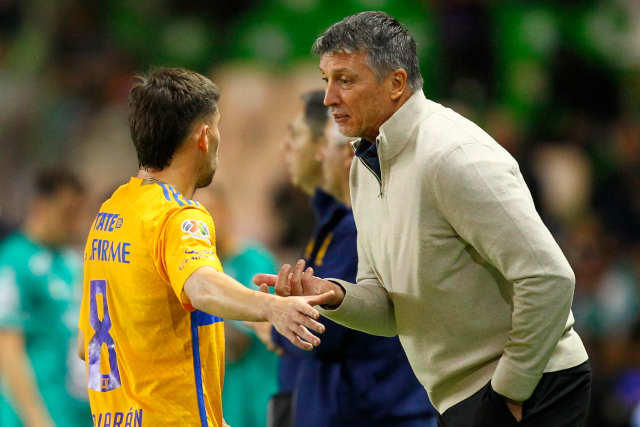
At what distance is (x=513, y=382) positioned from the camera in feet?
9.07

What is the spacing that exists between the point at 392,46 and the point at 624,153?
22.7 feet

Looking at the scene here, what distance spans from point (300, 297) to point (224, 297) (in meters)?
0.21

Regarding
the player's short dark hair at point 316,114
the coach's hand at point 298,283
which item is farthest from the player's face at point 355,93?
A: the player's short dark hair at point 316,114

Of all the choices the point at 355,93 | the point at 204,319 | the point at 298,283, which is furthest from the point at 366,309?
the point at 355,93

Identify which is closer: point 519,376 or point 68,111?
point 519,376

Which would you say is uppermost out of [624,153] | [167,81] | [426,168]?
[167,81]

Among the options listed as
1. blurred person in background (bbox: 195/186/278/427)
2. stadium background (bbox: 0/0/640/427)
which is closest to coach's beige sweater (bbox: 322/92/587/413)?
blurred person in background (bbox: 195/186/278/427)

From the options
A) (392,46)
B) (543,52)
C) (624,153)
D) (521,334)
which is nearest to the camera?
(521,334)

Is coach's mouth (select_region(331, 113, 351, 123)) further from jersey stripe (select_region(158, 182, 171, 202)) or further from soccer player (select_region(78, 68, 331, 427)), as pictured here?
jersey stripe (select_region(158, 182, 171, 202))

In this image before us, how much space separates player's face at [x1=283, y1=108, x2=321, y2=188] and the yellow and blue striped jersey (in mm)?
1779

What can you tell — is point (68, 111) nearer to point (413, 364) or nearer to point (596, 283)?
point (596, 283)

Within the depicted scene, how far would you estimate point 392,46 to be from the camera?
3008 mm

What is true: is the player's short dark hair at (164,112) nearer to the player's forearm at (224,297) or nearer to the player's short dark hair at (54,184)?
the player's forearm at (224,297)

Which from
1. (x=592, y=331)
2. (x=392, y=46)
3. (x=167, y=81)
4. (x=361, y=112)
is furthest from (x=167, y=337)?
(x=592, y=331)
